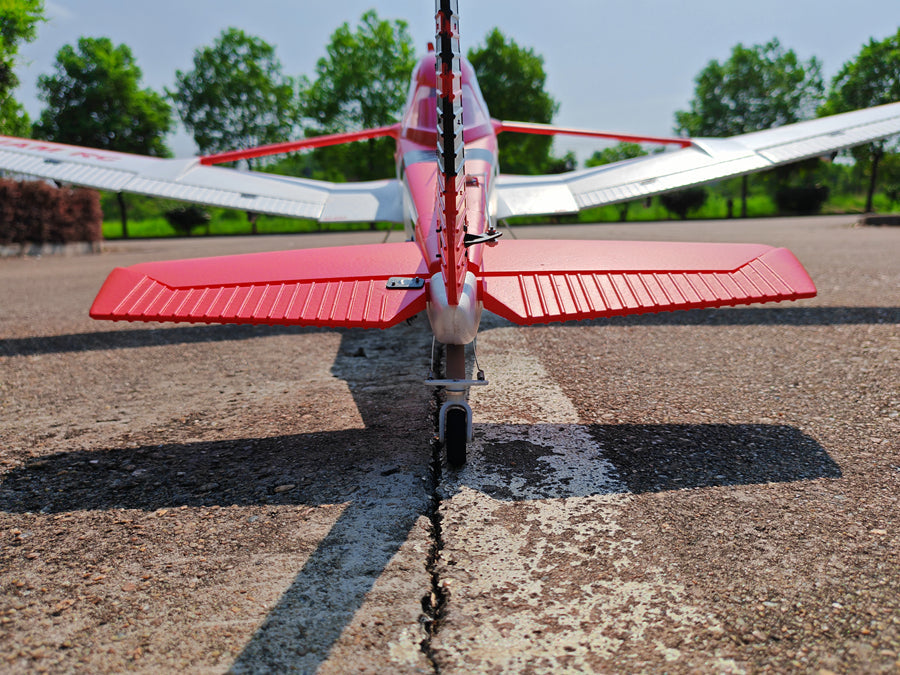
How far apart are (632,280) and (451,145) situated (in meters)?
1.15

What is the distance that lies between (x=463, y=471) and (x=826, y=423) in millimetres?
2303

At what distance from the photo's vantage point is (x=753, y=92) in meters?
51.3

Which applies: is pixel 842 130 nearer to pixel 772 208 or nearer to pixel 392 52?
pixel 772 208

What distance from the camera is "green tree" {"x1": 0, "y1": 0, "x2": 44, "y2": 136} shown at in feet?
82.7

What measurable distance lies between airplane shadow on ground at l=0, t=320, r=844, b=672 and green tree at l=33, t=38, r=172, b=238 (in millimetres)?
47017

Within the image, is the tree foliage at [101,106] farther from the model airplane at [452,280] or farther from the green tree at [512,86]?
the model airplane at [452,280]

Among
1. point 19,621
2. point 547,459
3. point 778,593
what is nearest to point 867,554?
point 778,593


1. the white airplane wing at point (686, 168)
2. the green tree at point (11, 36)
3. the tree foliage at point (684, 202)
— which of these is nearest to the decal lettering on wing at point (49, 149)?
the white airplane wing at point (686, 168)

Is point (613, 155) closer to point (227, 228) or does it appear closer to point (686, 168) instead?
point (227, 228)

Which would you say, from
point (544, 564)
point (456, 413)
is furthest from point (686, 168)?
point (544, 564)

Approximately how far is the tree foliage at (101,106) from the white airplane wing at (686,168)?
149 feet

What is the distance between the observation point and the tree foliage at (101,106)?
44094 millimetres

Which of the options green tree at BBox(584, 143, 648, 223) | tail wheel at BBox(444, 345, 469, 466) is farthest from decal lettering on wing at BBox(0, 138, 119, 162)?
green tree at BBox(584, 143, 648, 223)

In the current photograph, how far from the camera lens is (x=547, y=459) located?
10.6ft
